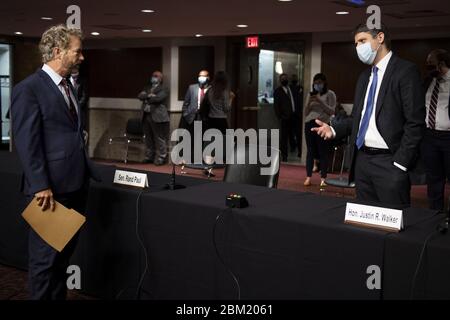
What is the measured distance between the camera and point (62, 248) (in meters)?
2.62

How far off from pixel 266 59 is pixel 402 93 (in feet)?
30.8

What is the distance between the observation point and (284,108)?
10438 millimetres

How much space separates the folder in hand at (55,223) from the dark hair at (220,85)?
5524mm

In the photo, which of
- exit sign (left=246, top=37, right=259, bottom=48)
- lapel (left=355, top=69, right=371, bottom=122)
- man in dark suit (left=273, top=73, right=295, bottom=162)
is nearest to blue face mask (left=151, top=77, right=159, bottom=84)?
exit sign (left=246, top=37, right=259, bottom=48)

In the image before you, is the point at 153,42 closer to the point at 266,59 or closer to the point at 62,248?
the point at 266,59

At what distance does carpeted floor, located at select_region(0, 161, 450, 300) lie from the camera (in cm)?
334

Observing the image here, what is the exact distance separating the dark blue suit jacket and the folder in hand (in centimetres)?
10

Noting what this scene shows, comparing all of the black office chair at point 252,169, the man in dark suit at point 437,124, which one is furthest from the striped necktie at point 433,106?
the black office chair at point 252,169

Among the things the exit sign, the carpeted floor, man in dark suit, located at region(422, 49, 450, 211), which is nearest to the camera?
the carpeted floor

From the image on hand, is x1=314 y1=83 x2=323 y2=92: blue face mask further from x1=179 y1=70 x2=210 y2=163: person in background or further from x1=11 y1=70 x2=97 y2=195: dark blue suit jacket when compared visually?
x1=11 y1=70 x2=97 y2=195: dark blue suit jacket

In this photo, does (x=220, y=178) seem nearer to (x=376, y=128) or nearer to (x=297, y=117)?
(x=297, y=117)

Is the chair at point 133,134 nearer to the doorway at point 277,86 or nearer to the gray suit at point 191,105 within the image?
the gray suit at point 191,105

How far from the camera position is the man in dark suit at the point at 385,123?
9.29ft
